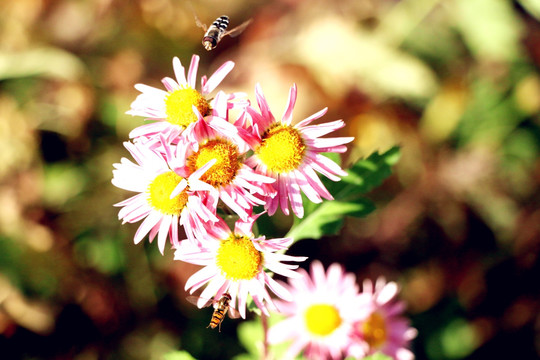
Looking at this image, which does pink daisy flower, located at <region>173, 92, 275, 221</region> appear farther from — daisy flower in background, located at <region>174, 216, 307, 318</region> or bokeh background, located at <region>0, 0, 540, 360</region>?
bokeh background, located at <region>0, 0, 540, 360</region>

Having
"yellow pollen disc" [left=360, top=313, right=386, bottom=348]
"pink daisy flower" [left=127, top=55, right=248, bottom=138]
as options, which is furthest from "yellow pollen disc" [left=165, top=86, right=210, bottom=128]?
"yellow pollen disc" [left=360, top=313, right=386, bottom=348]

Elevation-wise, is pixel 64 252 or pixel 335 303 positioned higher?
pixel 64 252

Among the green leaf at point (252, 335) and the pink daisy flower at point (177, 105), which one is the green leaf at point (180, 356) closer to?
the green leaf at point (252, 335)

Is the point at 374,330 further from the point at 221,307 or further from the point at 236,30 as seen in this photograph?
the point at 236,30

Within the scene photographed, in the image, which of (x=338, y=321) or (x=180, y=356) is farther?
(x=338, y=321)

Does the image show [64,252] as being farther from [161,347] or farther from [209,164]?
[209,164]

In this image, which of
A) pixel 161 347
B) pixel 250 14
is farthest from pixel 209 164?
pixel 250 14

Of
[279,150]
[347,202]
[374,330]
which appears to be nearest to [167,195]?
[279,150]
